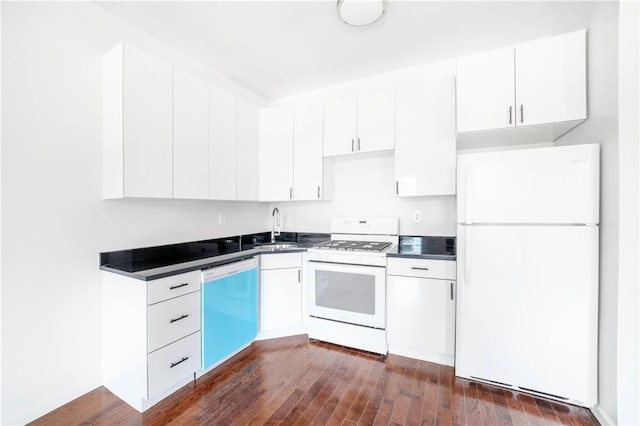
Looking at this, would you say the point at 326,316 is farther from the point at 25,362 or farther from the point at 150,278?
the point at 25,362

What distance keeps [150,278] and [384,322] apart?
1.79 meters

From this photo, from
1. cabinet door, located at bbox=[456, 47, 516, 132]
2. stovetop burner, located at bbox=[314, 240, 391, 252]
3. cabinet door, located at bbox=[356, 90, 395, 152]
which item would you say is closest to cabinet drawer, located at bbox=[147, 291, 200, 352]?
stovetop burner, located at bbox=[314, 240, 391, 252]

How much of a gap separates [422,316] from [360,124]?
6.01 ft

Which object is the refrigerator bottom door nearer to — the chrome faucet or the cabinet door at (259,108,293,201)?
the cabinet door at (259,108,293,201)

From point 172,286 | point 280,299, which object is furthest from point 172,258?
point 280,299

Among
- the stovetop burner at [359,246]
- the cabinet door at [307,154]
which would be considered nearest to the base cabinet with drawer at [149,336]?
the stovetop burner at [359,246]

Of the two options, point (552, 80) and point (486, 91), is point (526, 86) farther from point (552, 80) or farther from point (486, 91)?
point (486, 91)

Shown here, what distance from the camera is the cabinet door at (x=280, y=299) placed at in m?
2.69

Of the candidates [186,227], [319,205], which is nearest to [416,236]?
[319,205]

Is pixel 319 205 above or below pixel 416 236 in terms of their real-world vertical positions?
above

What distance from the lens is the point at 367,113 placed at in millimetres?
2746

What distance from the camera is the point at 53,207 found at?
1754 millimetres

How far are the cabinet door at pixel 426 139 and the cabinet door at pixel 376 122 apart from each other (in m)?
0.07

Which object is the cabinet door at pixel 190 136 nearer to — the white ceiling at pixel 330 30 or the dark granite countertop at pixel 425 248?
the white ceiling at pixel 330 30
